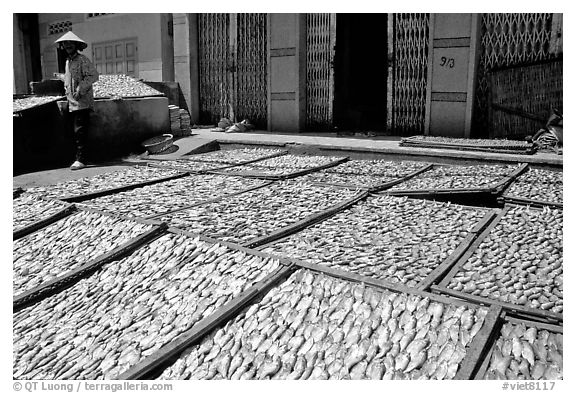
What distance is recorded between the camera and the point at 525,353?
8.00 feet

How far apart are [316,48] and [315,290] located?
8.57m

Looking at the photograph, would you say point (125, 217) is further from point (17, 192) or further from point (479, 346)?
point (479, 346)

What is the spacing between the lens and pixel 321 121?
1101cm

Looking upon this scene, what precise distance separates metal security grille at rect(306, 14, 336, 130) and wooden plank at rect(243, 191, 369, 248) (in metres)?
5.81

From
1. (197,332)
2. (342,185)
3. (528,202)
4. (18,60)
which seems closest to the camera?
(197,332)

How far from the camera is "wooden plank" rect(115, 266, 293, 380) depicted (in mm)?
2578

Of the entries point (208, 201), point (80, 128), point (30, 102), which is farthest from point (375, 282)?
point (30, 102)

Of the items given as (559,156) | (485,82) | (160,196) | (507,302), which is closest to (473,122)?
(485,82)

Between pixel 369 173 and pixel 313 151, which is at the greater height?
pixel 313 151

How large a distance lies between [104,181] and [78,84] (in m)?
1.95

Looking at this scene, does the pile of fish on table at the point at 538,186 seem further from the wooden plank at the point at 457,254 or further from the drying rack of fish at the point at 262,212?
the drying rack of fish at the point at 262,212

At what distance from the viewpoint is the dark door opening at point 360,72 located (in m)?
11.4

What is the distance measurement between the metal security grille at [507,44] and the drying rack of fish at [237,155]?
12.1 feet
